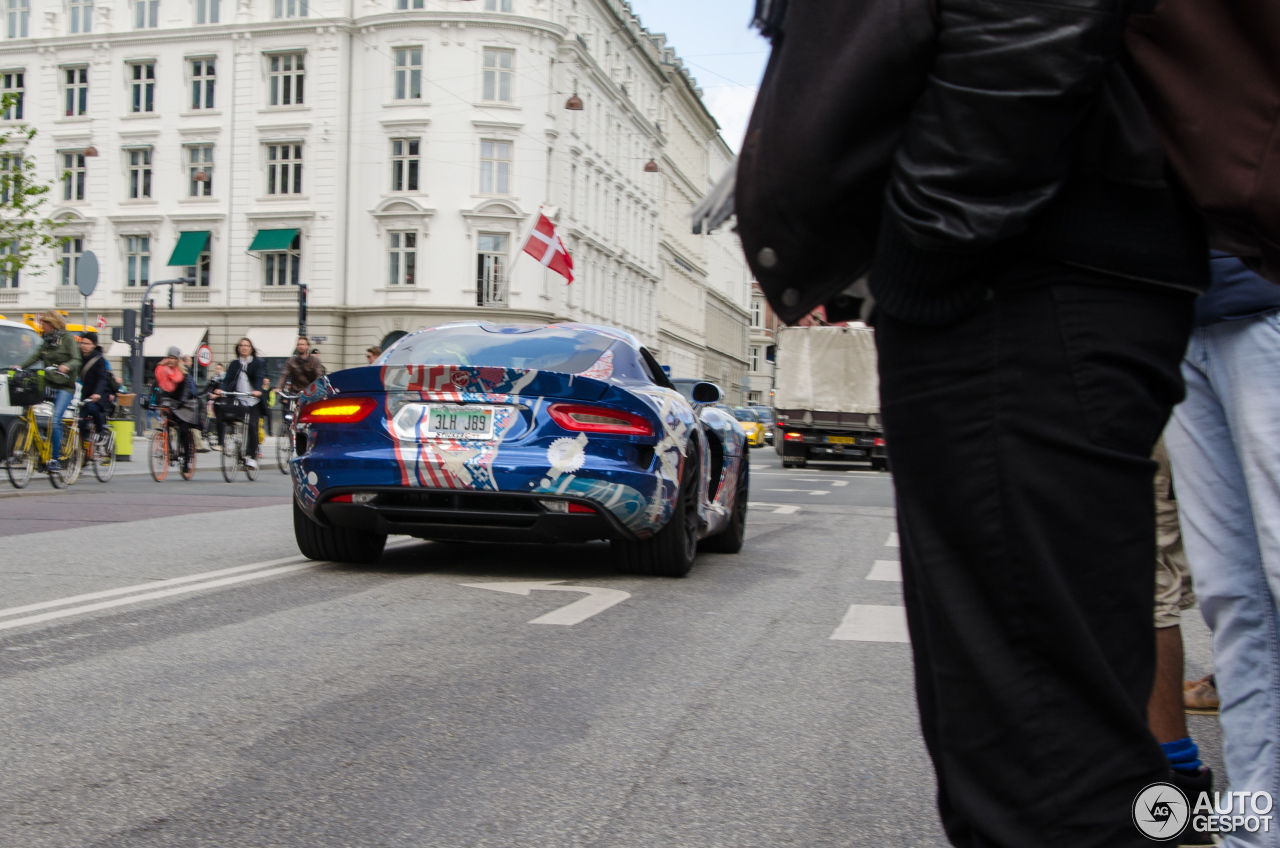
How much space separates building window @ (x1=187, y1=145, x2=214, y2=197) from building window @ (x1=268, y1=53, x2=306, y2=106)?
3125mm

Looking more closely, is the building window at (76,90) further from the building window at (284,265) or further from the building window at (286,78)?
the building window at (284,265)

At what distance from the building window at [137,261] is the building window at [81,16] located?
8104 millimetres

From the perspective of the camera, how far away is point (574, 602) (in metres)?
6.50

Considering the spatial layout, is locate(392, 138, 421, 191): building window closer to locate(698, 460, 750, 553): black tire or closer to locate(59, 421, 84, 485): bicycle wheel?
locate(59, 421, 84, 485): bicycle wheel

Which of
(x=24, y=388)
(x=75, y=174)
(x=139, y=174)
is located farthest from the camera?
(x=75, y=174)

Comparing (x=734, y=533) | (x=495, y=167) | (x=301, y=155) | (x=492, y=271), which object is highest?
(x=301, y=155)

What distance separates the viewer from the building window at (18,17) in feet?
172

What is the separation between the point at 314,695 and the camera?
4289 mm

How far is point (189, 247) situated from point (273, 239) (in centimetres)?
321

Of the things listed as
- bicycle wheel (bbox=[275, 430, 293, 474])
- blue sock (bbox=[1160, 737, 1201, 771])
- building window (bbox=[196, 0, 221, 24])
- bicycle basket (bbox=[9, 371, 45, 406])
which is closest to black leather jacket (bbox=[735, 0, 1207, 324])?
blue sock (bbox=[1160, 737, 1201, 771])

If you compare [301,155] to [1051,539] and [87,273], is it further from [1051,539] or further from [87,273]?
[1051,539]

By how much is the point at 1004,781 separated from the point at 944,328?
500 millimetres

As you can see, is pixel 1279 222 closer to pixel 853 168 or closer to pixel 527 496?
pixel 853 168

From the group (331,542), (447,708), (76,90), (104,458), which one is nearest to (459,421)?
(331,542)
